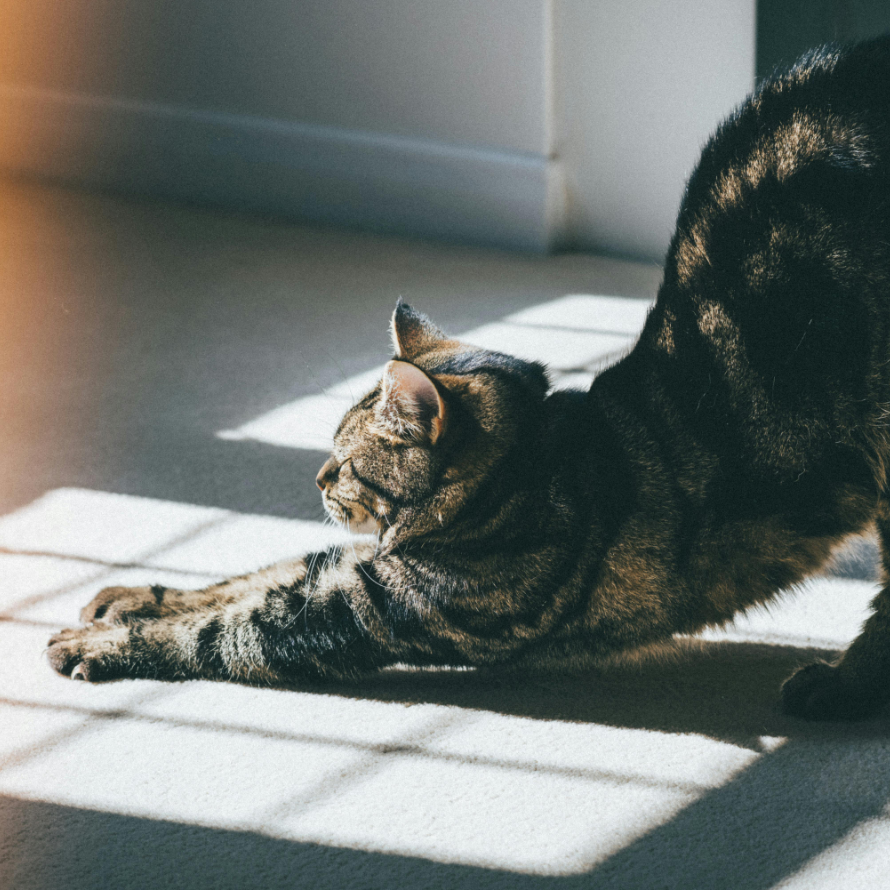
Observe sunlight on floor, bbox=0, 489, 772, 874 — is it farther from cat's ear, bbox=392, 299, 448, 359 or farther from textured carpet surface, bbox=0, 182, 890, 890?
cat's ear, bbox=392, 299, 448, 359

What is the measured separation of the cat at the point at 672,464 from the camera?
1339 mm

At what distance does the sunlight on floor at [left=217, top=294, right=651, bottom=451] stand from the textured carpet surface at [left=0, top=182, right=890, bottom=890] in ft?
0.05

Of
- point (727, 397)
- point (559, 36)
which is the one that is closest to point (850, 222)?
point (727, 397)

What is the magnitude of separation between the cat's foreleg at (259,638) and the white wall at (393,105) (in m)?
2.06

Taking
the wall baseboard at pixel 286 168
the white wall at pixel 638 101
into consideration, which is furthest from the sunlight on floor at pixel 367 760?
the wall baseboard at pixel 286 168

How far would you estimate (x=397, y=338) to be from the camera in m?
1.56

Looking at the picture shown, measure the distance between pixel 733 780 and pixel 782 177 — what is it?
711 millimetres

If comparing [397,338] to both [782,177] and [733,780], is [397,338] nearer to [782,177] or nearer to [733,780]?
[782,177]

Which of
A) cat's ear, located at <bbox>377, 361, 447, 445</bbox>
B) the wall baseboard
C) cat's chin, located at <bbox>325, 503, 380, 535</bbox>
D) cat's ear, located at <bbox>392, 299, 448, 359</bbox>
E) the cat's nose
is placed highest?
the wall baseboard

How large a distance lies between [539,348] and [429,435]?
1.37 meters

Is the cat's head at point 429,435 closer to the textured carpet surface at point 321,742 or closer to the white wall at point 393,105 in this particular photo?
the textured carpet surface at point 321,742

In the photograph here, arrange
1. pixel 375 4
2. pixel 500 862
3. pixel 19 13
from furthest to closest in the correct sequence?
pixel 19 13, pixel 375 4, pixel 500 862

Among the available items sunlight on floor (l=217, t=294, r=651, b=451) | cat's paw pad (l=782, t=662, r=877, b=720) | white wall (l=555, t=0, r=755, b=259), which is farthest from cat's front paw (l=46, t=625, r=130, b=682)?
white wall (l=555, t=0, r=755, b=259)

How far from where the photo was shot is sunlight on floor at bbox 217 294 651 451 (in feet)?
7.55
